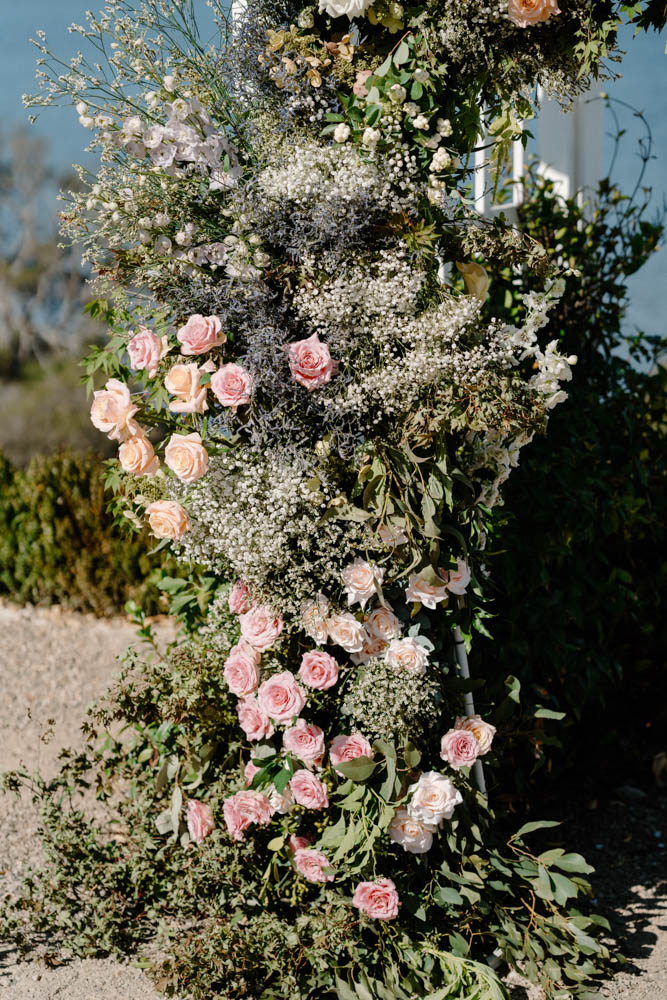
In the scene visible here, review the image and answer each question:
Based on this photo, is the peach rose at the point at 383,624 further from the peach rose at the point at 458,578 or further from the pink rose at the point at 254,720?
the pink rose at the point at 254,720

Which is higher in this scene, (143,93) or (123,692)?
(143,93)

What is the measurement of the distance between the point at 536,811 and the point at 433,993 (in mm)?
1264

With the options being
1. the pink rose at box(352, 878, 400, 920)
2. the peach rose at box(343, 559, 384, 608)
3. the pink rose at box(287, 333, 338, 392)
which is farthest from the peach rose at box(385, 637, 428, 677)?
the pink rose at box(287, 333, 338, 392)

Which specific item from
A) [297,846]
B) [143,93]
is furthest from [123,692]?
[143,93]

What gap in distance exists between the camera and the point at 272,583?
6.85 ft

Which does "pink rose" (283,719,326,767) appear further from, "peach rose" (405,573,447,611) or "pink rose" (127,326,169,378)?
"pink rose" (127,326,169,378)

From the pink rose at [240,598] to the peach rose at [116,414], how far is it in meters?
0.46

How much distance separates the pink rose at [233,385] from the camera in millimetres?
1978

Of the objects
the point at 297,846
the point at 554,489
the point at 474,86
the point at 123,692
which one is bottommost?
the point at 297,846

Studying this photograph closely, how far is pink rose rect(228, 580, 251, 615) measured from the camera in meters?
2.20

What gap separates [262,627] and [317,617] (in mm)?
147

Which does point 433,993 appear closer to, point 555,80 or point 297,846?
point 297,846

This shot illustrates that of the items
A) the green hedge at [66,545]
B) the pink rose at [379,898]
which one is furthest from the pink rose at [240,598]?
the green hedge at [66,545]

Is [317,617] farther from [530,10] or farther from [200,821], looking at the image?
[530,10]
